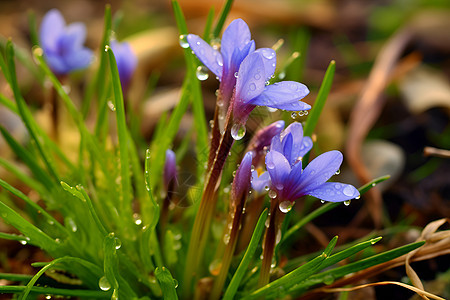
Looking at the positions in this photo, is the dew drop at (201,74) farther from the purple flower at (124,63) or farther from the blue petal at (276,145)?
the purple flower at (124,63)

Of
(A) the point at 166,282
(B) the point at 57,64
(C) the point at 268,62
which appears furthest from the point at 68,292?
(B) the point at 57,64

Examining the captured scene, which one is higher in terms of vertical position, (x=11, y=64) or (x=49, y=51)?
(x=49, y=51)

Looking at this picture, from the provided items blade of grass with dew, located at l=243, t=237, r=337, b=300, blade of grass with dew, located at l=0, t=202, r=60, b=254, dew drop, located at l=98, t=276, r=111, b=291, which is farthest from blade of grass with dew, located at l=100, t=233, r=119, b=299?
blade of grass with dew, located at l=243, t=237, r=337, b=300

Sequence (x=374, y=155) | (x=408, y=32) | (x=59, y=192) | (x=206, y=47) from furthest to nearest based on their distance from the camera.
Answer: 1. (x=408, y=32)
2. (x=374, y=155)
3. (x=59, y=192)
4. (x=206, y=47)

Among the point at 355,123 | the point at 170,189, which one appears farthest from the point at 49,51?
the point at 355,123

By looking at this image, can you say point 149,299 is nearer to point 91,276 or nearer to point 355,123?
point 91,276

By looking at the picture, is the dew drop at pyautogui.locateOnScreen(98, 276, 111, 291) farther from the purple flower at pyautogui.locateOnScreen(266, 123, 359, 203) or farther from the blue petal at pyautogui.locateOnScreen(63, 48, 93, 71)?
the blue petal at pyautogui.locateOnScreen(63, 48, 93, 71)
